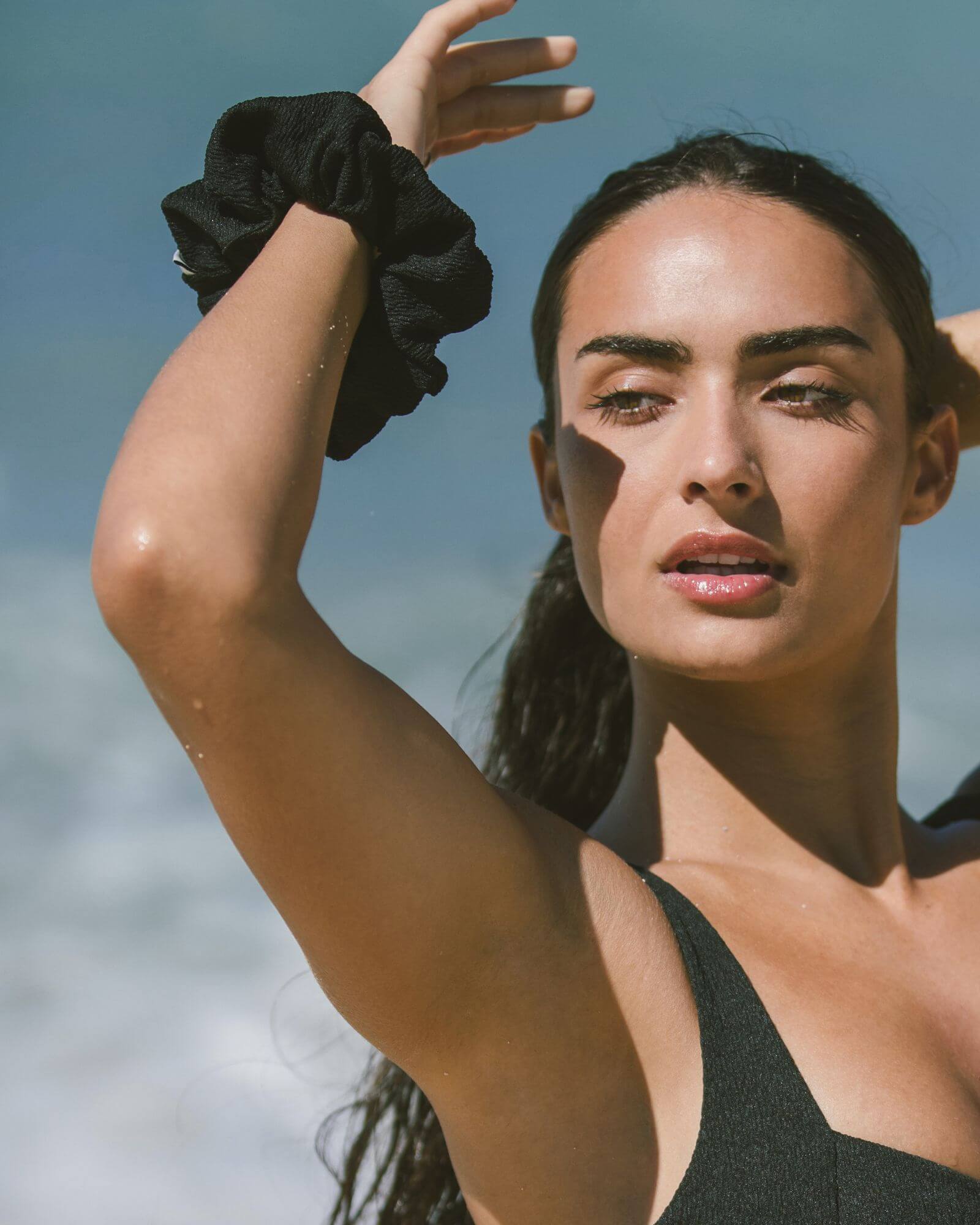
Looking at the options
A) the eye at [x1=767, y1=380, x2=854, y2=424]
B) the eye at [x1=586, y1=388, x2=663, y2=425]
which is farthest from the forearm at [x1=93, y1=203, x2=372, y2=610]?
the eye at [x1=767, y1=380, x2=854, y2=424]

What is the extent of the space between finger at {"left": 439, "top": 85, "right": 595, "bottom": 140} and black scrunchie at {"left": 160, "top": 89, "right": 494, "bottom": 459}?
415mm

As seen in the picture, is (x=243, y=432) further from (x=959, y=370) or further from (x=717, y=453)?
(x=959, y=370)

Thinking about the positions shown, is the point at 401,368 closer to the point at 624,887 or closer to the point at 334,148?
the point at 334,148

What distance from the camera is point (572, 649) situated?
331cm

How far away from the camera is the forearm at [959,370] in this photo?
3.01m

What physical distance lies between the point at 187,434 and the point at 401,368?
0.46 m

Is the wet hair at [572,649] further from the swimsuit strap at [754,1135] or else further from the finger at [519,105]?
the swimsuit strap at [754,1135]

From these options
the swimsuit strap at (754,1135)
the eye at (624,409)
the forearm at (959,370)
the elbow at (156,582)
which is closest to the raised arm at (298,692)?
the elbow at (156,582)

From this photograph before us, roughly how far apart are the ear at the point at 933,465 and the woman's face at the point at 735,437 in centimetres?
18

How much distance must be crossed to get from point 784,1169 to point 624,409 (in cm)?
121

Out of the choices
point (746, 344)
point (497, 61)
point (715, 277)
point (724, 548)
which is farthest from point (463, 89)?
point (724, 548)

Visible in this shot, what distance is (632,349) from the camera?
237 centimetres

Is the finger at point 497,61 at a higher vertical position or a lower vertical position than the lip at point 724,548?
higher

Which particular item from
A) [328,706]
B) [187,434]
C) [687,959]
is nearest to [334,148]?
[187,434]
